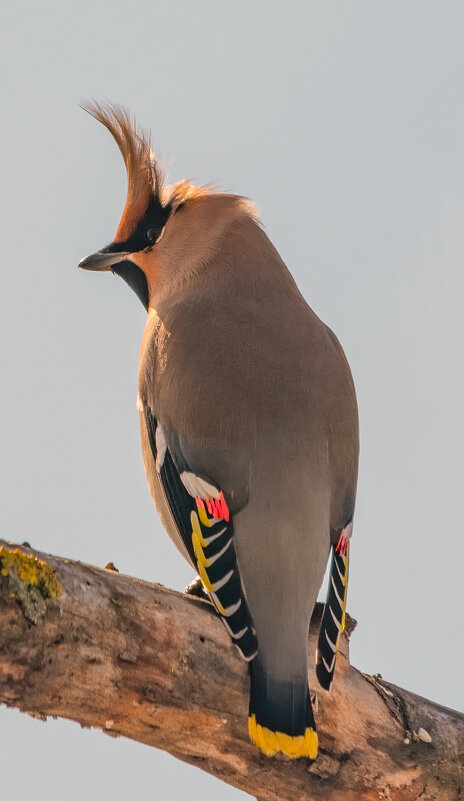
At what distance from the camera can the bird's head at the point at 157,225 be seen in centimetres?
597

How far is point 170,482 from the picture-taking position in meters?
4.94

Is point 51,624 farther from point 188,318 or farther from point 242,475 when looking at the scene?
point 188,318

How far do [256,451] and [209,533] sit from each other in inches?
15.9

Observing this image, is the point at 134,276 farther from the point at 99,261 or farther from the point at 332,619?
the point at 332,619

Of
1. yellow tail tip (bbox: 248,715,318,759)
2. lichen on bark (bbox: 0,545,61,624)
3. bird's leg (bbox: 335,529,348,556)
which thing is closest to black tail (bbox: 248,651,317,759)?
yellow tail tip (bbox: 248,715,318,759)

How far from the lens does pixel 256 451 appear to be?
4633mm

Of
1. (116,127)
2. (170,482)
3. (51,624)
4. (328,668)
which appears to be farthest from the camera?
(116,127)

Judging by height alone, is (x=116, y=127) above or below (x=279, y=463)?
above

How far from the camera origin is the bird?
427cm

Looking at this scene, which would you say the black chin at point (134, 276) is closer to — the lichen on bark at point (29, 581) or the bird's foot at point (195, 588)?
the bird's foot at point (195, 588)

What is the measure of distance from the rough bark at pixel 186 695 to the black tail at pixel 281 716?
67 mm

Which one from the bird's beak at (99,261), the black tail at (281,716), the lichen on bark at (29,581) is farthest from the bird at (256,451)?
the lichen on bark at (29,581)

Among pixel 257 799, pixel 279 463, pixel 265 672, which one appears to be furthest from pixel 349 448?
pixel 257 799

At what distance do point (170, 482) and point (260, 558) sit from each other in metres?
0.70
